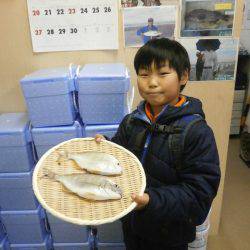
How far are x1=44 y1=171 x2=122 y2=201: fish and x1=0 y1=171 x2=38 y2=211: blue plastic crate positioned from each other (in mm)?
566

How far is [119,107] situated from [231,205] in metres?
1.47

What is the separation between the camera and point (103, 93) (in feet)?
4.10

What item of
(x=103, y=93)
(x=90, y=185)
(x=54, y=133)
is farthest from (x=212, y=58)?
(x=90, y=185)

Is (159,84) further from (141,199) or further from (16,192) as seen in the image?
(16,192)

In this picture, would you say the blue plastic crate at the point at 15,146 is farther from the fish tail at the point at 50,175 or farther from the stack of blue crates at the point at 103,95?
the fish tail at the point at 50,175

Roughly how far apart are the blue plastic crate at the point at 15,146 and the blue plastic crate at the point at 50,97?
0.08 m

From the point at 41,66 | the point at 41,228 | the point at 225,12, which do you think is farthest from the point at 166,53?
the point at 41,228

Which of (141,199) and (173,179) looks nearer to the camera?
(141,199)

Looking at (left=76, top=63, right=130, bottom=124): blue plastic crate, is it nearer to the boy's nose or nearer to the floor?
the boy's nose

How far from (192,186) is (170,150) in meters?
0.13

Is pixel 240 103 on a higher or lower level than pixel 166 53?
lower

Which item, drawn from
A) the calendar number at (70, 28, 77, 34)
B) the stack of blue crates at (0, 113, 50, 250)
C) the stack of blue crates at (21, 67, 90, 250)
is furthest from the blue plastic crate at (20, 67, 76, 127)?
the calendar number at (70, 28, 77, 34)

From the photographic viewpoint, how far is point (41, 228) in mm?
1563

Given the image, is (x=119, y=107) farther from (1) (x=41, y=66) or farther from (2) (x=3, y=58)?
(2) (x=3, y=58)
